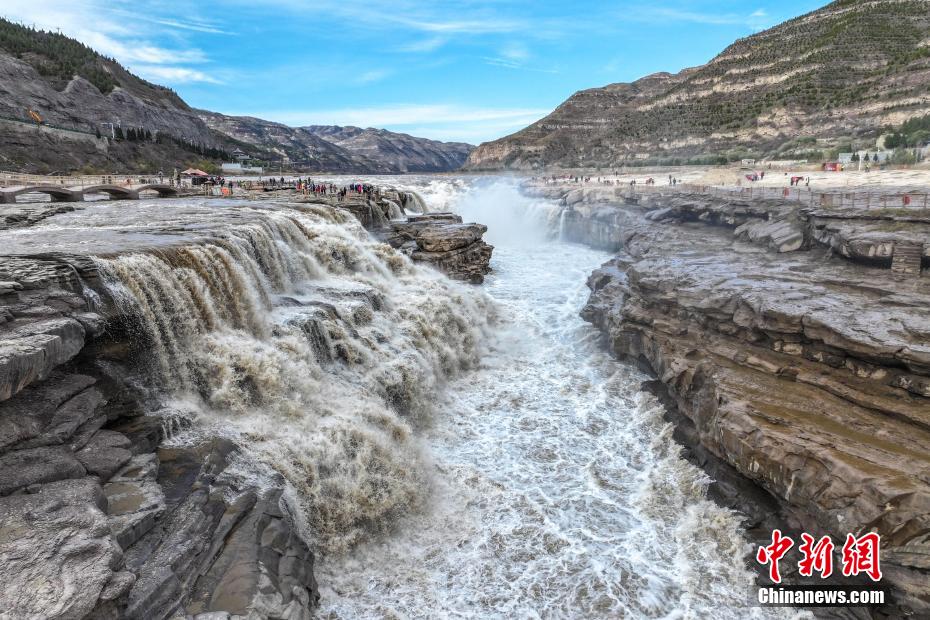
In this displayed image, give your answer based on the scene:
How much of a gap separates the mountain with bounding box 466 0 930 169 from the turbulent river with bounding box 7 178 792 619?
40.4m

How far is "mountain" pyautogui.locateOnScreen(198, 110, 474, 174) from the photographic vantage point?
130m

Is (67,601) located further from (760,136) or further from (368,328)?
(760,136)

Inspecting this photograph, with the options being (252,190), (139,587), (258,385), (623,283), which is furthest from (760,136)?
(139,587)

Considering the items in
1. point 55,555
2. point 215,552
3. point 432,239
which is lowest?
point 215,552

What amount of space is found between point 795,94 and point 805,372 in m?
56.9

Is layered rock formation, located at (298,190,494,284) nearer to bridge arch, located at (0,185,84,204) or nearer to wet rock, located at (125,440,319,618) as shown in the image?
bridge arch, located at (0,185,84,204)

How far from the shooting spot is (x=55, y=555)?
430cm

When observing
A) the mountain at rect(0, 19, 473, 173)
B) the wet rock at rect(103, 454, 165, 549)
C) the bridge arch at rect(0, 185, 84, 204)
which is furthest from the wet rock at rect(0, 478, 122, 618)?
the mountain at rect(0, 19, 473, 173)

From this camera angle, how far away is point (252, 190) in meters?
29.2

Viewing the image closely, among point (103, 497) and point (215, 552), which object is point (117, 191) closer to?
point (103, 497)

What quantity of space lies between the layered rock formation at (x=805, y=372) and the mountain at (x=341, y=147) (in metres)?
108

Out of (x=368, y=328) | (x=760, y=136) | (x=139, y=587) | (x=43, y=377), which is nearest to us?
(x=139, y=587)

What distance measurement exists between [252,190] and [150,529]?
2706 cm

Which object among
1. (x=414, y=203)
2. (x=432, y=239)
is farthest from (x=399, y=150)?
(x=432, y=239)
